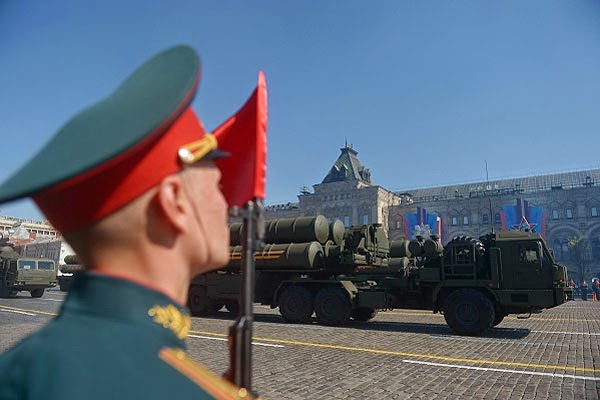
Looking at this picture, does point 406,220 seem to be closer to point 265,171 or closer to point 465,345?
point 465,345

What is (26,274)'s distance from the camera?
910 inches

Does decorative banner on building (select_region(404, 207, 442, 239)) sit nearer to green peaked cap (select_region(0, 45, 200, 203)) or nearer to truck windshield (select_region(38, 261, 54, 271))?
truck windshield (select_region(38, 261, 54, 271))

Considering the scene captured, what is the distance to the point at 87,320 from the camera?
1024 millimetres

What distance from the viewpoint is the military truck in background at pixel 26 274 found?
23016 millimetres

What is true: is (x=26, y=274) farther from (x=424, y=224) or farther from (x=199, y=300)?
(x=424, y=224)

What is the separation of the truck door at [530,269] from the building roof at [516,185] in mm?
60187

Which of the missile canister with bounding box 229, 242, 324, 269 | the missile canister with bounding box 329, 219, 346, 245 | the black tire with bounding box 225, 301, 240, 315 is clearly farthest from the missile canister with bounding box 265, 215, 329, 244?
the black tire with bounding box 225, 301, 240, 315

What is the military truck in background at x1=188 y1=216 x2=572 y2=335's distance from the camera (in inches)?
440

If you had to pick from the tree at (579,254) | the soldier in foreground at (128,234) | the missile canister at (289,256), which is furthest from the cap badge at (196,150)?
the tree at (579,254)

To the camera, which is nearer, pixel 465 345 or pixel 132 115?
pixel 132 115

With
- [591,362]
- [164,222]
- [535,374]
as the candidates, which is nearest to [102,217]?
[164,222]

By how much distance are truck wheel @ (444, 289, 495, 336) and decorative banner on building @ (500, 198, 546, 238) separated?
130ft

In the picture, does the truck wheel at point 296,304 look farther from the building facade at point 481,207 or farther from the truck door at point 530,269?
the building facade at point 481,207

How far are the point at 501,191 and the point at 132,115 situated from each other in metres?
76.4
